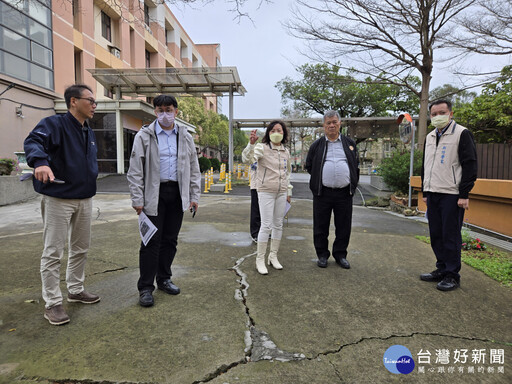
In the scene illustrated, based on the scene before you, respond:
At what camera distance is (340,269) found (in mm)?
3881

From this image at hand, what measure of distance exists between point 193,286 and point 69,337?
47.8 inches

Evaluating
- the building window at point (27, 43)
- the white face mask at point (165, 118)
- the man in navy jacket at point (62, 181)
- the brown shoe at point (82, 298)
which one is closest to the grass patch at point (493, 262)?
the white face mask at point (165, 118)

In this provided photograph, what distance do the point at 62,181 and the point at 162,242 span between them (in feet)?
3.47

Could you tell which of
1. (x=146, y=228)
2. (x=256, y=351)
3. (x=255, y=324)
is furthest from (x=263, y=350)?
(x=146, y=228)

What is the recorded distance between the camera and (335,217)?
157 inches

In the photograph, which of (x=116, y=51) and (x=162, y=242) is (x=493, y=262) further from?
(x=116, y=51)

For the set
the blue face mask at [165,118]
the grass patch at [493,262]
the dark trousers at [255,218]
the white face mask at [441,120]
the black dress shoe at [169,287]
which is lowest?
the grass patch at [493,262]

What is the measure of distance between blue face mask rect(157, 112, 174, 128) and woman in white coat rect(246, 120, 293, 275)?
1.13m

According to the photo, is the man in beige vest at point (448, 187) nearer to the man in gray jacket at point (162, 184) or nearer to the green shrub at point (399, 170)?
the man in gray jacket at point (162, 184)

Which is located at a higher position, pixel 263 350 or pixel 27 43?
pixel 27 43

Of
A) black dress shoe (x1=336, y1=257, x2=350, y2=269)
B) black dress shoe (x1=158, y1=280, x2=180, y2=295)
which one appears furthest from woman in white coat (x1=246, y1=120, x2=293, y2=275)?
black dress shoe (x1=158, y1=280, x2=180, y2=295)

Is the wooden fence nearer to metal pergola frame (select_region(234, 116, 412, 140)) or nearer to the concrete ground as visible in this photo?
the concrete ground

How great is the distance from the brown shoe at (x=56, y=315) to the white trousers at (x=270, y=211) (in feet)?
6.82

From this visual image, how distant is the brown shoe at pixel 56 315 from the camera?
2455 millimetres
